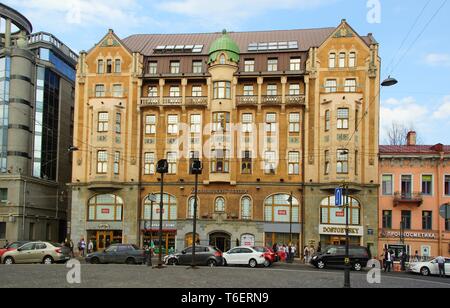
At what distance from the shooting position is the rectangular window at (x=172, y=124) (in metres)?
53.1

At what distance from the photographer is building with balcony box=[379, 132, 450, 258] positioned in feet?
162

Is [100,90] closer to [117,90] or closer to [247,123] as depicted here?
[117,90]

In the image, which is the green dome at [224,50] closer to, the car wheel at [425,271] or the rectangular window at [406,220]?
the rectangular window at [406,220]

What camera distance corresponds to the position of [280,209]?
50.9 m

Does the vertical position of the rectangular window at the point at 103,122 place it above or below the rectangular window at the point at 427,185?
above

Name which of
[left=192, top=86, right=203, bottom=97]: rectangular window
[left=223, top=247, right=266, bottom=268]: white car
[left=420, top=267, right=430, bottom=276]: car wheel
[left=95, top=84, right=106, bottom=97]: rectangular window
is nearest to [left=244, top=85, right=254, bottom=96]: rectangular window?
[left=192, top=86, right=203, bottom=97]: rectangular window

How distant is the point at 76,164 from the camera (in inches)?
2106

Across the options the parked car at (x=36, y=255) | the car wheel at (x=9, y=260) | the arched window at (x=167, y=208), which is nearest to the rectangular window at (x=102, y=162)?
the arched window at (x=167, y=208)

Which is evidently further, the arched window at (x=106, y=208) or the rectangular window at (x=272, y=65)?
the rectangular window at (x=272, y=65)

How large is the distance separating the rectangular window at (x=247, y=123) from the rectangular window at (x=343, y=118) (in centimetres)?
824

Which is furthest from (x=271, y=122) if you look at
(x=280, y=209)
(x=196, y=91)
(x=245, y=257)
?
(x=245, y=257)

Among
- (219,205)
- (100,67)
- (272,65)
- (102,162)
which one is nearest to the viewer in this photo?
(219,205)

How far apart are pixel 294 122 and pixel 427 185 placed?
44.6 ft

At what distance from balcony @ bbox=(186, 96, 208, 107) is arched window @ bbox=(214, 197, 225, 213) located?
920cm
